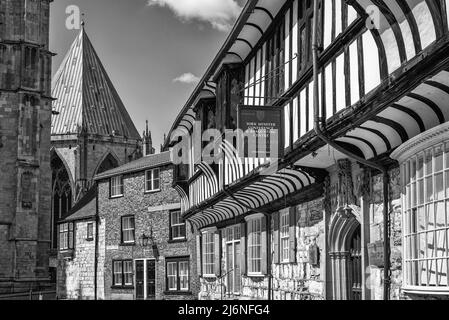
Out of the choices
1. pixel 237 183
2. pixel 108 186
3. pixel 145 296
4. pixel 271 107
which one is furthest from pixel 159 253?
pixel 271 107

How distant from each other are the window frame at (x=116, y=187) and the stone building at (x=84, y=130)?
27056mm

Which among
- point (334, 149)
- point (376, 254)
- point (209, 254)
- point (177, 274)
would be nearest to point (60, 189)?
point (177, 274)

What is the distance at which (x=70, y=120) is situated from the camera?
7031 centimetres

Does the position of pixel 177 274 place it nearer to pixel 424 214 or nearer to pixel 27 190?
pixel 27 190

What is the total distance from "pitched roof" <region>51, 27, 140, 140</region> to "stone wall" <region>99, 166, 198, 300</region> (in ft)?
103

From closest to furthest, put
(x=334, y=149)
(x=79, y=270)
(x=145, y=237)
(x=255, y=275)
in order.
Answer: (x=334, y=149) < (x=255, y=275) < (x=145, y=237) < (x=79, y=270)

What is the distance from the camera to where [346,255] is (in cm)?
1267

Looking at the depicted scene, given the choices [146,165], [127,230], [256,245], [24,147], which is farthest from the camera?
[24,147]

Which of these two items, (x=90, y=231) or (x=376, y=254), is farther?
(x=90, y=231)

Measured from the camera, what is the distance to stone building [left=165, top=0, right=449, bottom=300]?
8438 millimetres

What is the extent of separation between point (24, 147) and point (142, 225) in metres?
12.1
